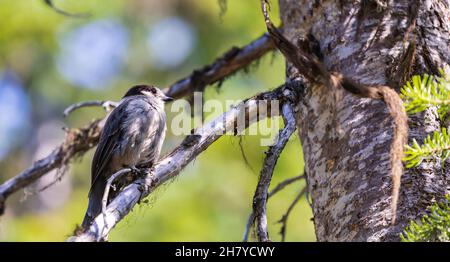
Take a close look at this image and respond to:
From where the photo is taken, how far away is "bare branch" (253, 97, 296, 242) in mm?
2834

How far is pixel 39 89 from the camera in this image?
11531mm

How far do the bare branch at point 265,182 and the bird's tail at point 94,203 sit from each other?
1864mm

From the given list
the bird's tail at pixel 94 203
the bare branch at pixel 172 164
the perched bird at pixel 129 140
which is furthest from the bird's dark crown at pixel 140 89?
the bare branch at pixel 172 164

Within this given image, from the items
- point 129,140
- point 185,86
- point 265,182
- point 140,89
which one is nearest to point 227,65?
point 185,86

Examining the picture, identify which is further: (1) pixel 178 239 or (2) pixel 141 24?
(2) pixel 141 24

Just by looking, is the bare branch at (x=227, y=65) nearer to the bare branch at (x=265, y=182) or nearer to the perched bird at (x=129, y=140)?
the perched bird at (x=129, y=140)

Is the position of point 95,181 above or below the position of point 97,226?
above

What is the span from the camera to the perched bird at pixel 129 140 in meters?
5.14

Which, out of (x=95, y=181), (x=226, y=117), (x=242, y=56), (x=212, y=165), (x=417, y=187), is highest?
(x=212, y=165)

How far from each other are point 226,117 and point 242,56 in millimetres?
1511

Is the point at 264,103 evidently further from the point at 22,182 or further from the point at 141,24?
the point at 141,24

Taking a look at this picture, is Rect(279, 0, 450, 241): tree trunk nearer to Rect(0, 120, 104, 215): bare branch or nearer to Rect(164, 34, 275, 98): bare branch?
Rect(164, 34, 275, 98): bare branch

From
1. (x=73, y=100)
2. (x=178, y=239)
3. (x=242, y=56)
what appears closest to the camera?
(x=242, y=56)

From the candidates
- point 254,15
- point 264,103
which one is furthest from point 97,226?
point 254,15
